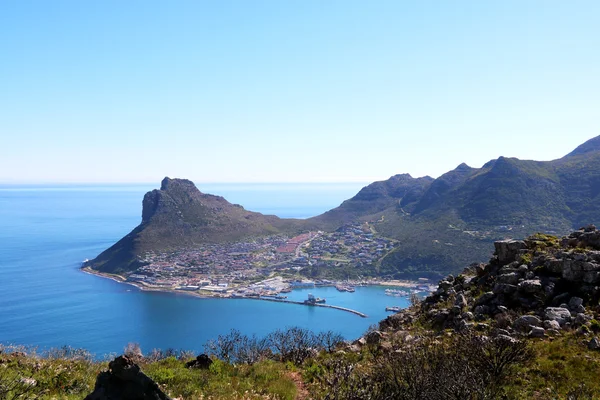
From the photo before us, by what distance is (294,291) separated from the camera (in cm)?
10150

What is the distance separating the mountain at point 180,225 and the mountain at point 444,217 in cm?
42

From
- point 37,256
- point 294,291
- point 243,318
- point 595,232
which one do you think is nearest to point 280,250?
point 294,291

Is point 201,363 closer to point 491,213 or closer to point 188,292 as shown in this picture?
point 188,292

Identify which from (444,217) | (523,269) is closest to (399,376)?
(523,269)

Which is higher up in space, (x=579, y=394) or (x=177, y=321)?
(x=579, y=394)

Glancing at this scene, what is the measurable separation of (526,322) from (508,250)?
661 cm

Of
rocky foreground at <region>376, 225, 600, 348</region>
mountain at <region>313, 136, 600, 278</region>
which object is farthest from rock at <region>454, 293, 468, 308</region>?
mountain at <region>313, 136, 600, 278</region>

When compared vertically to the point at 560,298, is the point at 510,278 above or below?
above

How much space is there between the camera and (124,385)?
5.34 meters

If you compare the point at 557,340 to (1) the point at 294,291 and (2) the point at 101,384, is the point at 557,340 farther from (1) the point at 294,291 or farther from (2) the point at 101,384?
(1) the point at 294,291

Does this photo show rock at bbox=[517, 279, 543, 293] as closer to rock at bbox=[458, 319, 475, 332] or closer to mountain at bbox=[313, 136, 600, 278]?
rock at bbox=[458, 319, 475, 332]

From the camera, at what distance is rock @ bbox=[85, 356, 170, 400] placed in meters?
5.26

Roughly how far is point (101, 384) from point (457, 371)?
6.31 metres

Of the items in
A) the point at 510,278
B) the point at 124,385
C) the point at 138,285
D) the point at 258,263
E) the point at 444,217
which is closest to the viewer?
the point at 124,385
